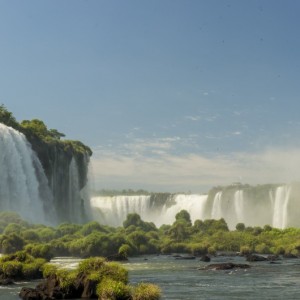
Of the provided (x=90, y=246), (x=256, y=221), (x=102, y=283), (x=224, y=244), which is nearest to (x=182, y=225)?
(x=224, y=244)

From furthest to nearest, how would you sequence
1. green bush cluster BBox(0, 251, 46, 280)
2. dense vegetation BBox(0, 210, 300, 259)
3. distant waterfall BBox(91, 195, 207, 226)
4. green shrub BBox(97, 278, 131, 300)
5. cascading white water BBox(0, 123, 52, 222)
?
distant waterfall BBox(91, 195, 207, 226), cascading white water BBox(0, 123, 52, 222), dense vegetation BBox(0, 210, 300, 259), green bush cluster BBox(0, 251, 46, 280), green shrub BBox(97, 278, 131, 300)

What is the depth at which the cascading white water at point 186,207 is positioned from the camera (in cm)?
15412

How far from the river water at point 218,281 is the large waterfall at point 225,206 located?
69993 millimetres

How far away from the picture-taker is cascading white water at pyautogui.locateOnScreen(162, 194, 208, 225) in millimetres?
154125

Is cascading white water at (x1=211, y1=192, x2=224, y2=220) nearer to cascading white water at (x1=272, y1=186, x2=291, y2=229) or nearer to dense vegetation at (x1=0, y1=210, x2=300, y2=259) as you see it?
cascading white water at (x1=272, y1=186, x2=291, y2=229)

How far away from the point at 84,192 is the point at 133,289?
117409 millimetres

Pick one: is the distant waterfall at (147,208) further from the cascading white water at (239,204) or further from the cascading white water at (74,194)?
the cascading white water at (74,194)

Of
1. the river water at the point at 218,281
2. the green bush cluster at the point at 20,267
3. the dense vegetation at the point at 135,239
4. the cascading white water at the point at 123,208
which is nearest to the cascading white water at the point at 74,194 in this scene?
the cascading white water at the point at 123,208

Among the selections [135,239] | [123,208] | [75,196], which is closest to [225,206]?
[123,208]

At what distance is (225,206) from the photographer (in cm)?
14775

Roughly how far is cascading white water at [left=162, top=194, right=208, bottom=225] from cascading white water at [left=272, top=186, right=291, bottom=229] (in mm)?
24755

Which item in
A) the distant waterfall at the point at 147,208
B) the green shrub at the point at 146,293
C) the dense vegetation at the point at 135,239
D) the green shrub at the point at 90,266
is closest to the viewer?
the green shrub at the point at 146,293

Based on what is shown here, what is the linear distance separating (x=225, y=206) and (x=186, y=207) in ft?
49.1

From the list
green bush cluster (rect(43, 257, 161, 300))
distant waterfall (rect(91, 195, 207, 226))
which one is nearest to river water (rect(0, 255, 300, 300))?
green bush cluster (rect(43, 257, 161, 300))
